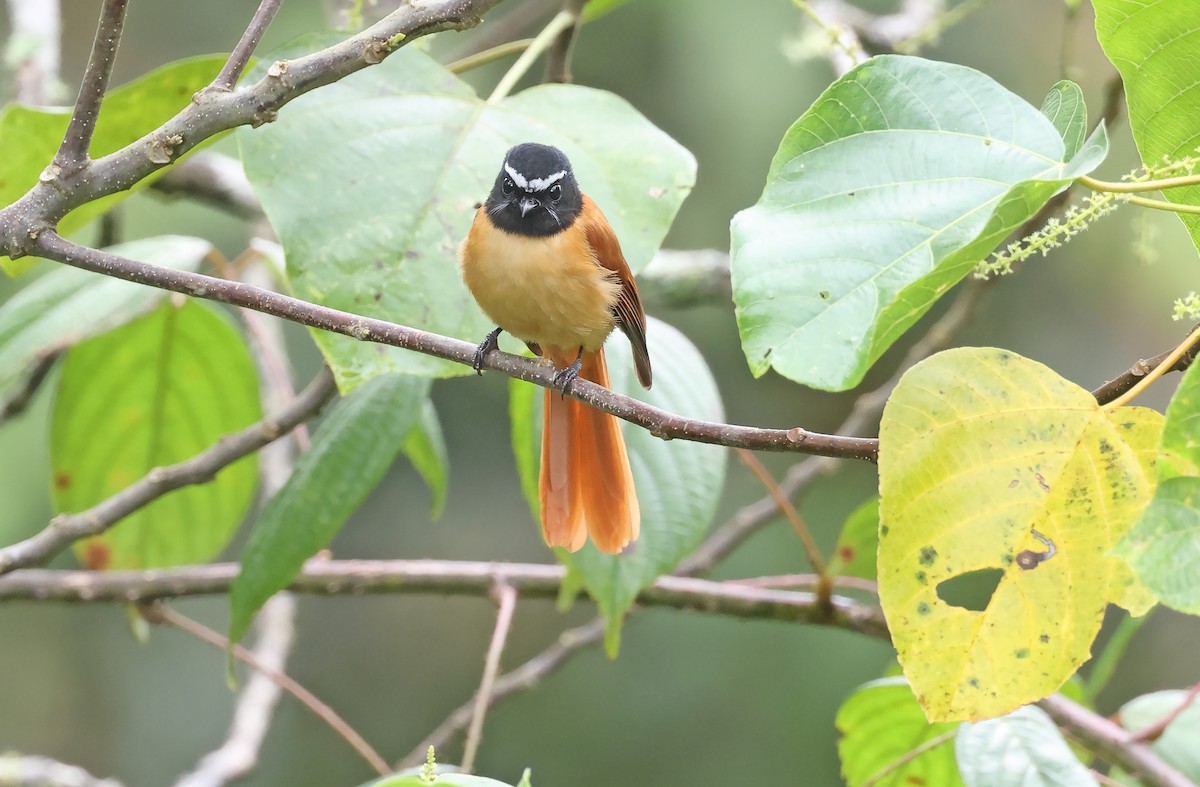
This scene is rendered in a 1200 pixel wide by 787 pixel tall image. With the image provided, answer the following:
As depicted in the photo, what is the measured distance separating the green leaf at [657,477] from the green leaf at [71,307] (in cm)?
72

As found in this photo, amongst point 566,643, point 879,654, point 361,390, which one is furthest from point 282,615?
point 879,654

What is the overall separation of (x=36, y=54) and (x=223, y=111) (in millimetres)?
2056

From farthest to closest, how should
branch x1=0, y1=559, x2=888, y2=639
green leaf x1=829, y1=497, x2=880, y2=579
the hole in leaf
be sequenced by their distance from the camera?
1. the hole in leaf
2. green leaf x1=829, y1=497, x2=880, y2=579
3. branch x1=0, y1=559, x2=888, y2=639

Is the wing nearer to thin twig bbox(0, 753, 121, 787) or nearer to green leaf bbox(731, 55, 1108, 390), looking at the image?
green leaf bbox(731, 55, 1108, 390)

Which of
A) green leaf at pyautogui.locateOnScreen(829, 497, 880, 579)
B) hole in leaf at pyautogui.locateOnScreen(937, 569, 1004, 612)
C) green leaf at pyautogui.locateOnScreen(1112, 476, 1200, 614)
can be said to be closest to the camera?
green leaf at pyautogui.locateOnScreen(1112, 476, 1200, 614)

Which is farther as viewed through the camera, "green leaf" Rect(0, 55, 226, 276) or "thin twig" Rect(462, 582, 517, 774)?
"green leaf" Rect(0, 55, 226, 276)

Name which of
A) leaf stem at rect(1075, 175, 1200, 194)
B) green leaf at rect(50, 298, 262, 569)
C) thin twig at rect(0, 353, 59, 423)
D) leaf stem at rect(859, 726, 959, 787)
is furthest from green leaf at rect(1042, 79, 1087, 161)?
thin twig at rect(0, 353, 59, 423)

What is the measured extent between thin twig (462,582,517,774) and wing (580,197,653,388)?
0.49 meters

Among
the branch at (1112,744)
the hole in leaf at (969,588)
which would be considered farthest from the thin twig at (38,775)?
the hole in leaf at (969,588)

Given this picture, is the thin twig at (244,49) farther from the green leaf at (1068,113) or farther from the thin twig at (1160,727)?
the thin twig at (1160,727)

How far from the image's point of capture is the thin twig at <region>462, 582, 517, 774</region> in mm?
1805

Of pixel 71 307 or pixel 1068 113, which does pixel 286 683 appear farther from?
pixel 1068 113

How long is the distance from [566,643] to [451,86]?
1.30 metres

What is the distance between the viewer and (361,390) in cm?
222
